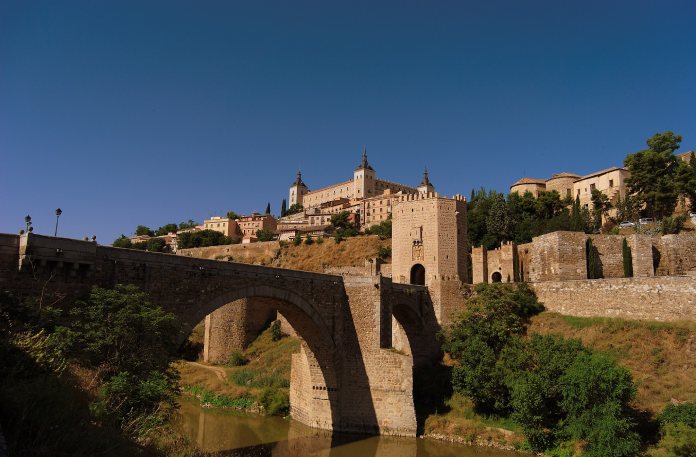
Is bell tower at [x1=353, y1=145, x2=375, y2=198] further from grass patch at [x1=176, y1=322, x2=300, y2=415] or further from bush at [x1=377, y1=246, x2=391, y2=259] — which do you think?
grass patch at [x1=176, y1=322, x2=300, y2=415]

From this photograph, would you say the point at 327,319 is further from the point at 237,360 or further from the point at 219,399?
the point at 237,360

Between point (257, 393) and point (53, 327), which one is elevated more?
point (53, 327)

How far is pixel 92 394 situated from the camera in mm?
9492

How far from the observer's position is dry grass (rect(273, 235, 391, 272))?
46.9 meters

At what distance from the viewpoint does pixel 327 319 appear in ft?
68.7

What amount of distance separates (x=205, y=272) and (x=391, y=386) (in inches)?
387

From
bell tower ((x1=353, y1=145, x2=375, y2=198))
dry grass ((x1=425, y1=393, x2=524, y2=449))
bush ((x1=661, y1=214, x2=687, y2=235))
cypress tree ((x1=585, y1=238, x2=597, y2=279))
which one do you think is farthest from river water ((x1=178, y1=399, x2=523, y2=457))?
bell tower ((x1=353, y1=145, x2=375, y2=198))

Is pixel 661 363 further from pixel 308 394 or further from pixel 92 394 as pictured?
pixel 92 394

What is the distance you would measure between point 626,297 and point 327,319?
1382 centimetres

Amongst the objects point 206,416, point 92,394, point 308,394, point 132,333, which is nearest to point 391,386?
point 308,394

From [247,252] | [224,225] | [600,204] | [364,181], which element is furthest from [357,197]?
[600,204]

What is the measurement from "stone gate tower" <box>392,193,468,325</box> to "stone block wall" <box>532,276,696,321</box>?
475 cm

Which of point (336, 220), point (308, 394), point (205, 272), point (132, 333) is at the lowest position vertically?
point (308, 394)

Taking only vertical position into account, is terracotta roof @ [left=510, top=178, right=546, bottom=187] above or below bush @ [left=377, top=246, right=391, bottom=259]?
above
